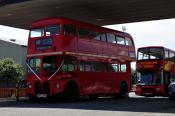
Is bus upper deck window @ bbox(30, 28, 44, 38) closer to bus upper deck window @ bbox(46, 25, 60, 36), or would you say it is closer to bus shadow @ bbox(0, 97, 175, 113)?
bus upper deck window @ bbox(46, 25, 60, 36)

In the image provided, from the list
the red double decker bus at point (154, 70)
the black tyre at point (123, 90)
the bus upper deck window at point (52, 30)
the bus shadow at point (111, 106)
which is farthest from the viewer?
the red double decker bus at point (154, 70)

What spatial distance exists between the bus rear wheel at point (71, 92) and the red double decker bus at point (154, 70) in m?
7.01

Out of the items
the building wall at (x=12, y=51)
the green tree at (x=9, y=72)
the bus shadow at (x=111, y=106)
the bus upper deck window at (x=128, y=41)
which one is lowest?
the bus shadow at (x=111, y=106)

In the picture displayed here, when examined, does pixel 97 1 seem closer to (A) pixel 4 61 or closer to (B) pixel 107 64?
(B) pixel 107 64

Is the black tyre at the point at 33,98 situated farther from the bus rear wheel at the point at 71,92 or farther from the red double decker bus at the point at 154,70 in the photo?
the red double decker bus at the point at 154,70

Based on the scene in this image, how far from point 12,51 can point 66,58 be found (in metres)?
38.5

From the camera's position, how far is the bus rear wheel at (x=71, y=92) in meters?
23.0

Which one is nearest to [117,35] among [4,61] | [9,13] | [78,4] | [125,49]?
[125,49]

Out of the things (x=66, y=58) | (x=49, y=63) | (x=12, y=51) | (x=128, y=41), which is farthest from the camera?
(x=12, y=51)

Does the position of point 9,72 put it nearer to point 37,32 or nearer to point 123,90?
point 123,90

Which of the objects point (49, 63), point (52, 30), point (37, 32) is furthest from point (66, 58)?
point (37, 32)

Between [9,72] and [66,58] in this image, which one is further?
[9,72]

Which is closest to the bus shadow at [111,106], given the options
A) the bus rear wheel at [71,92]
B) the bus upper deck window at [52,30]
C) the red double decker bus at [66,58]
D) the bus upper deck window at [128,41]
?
the bus rear wheel at [71,92]

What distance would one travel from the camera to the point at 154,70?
2869 cm
